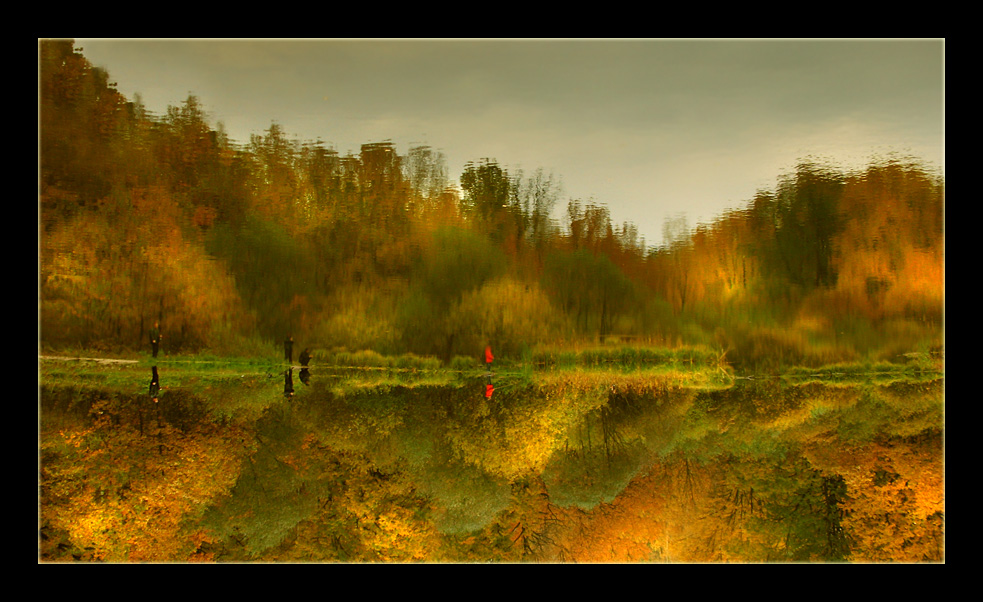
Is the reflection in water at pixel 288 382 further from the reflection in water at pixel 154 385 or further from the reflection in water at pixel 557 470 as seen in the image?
the reflection in water at pixel 154 385

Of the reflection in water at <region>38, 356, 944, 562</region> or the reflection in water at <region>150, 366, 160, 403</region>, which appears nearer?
the reflection in water at <region>38, 356, 944, 562</region>

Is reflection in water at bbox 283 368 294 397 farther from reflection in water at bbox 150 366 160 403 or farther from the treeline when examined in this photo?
reflection in water at bbox 150 366 160 403

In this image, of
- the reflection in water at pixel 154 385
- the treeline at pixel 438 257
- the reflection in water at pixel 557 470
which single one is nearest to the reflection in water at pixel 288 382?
the reflection in water at pixel 557 470

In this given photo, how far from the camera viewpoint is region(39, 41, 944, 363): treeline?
142 inches

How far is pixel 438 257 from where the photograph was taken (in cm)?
372

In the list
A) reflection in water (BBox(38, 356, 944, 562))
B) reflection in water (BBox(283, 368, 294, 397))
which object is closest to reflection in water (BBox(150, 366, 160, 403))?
reflection in water (BBox(38, 356, 944, 562))

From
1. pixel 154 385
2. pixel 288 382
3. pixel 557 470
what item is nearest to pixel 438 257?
pixel 288 382

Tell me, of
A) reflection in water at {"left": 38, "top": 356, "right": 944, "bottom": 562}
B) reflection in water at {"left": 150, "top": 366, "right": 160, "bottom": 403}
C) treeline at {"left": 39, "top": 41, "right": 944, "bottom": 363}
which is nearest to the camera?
reflection in water at {"left": 38, "top": 356, "right": 944, "bottom": 562}

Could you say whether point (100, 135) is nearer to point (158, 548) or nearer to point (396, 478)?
point (158, 548)

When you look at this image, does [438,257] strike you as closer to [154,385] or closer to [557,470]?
[557,470]

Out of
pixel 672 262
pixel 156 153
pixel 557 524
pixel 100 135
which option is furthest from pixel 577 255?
pixel 100 135

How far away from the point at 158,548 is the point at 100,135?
2.45m

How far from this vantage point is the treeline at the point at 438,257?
3604mm

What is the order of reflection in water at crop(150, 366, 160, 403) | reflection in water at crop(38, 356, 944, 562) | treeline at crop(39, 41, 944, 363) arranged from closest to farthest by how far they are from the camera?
reflection in water at crop(38, 356, 944, 562), reflection in water at crop(150, 366, 160, 403), treeline at crop(39, 41, 944, 363)
